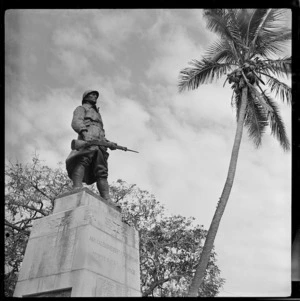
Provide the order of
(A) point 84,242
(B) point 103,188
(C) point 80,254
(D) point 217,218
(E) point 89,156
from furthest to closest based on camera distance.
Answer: (D) point 217,218 < (B) point 103,188 < (E) point 89,156 < (A) point 84,242 < (C) point 80,254

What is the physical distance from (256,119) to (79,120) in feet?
26.5

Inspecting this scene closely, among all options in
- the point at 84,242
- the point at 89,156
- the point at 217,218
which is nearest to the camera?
the point at 84,242

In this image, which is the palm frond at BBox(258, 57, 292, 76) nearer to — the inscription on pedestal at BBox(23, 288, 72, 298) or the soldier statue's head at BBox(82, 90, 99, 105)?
the soldier statue's head at BBox(82, 90, 99, 105)

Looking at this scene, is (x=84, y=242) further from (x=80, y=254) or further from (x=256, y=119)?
(x=256, y=119)

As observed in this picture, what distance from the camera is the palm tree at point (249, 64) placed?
13141 millimetres

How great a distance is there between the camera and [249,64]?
522 inches

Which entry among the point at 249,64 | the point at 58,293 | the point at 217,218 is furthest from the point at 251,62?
the point at 58,293

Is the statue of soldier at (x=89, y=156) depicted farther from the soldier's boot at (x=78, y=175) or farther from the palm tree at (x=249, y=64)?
the palm tree at (x=249, y=64)

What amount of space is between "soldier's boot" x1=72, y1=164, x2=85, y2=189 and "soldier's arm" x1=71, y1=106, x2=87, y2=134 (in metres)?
0.74

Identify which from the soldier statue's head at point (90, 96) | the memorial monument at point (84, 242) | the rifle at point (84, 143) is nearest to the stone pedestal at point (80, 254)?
the memorial monument at point (84, 242)

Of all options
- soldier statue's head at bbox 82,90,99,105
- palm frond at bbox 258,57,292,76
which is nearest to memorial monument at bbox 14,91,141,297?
soldier statue's head at bbox 82,90,99,105
